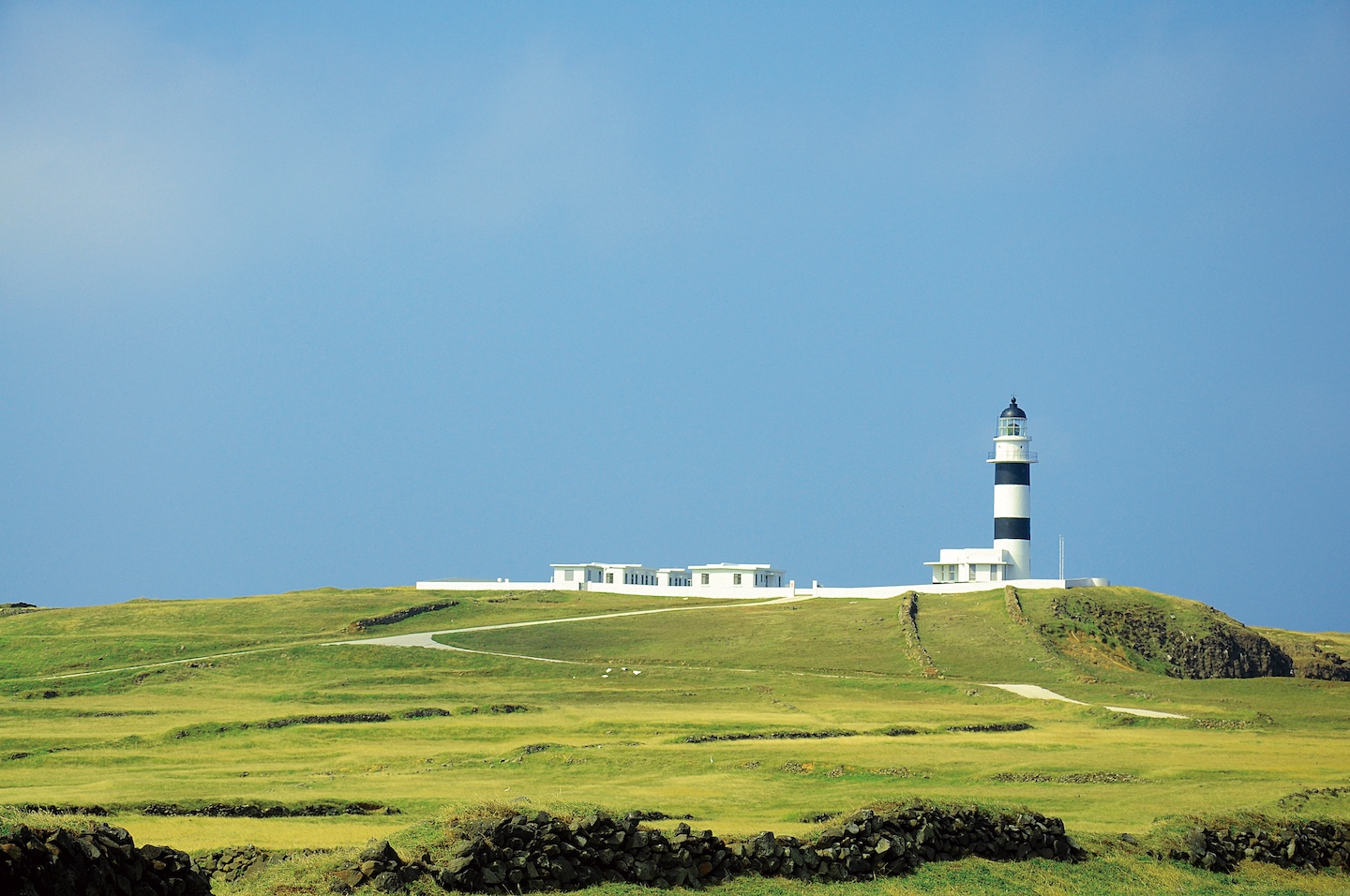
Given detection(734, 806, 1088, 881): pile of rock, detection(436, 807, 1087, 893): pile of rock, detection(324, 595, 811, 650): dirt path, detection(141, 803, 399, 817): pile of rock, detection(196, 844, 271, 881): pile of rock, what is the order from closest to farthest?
detection(436, 807, 1087, 893): pile of rock, detection(196, 844, 271, 881): pile of rock, detection(734, 806, 1088, 881): pile of rock, detection(141, 803, 399, 817): pile of rock, detection(324, 595, 811, 650): dirt path

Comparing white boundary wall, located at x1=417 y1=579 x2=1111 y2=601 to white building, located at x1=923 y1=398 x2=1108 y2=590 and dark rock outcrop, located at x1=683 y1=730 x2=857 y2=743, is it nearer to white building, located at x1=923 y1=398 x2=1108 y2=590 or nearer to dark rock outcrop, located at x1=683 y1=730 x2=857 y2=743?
white building, located at x1=923 y1=398 x2=1108 y2=590

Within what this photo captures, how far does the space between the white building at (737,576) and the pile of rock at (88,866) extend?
110013 millimetres

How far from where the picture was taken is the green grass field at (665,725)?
3184 centimetres

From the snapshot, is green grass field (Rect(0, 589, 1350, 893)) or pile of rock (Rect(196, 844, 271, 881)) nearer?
pile of rock (Rect(196, 844, 271, 881))

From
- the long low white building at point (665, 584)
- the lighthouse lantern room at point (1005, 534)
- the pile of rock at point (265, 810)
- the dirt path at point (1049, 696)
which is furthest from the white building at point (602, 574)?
the pile of rock at point (265, 810)

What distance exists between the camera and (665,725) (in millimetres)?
53500

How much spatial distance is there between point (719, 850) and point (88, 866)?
10420 mm

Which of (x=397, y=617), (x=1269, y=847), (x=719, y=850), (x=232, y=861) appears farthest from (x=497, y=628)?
(x=719, y=850)

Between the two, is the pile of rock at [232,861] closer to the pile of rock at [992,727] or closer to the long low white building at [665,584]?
the pile of rock at [992,727]

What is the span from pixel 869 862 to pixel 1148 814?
1203 centimetres

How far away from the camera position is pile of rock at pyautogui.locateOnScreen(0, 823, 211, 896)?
1478 centimetres

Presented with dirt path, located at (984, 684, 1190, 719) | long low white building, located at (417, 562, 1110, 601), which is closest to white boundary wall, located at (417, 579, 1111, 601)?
long low white building, located at (417, 562, 1110, 601)

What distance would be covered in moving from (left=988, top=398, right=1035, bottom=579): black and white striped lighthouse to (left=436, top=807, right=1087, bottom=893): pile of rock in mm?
91406

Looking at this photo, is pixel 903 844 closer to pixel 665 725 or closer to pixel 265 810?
pixel 265 810
